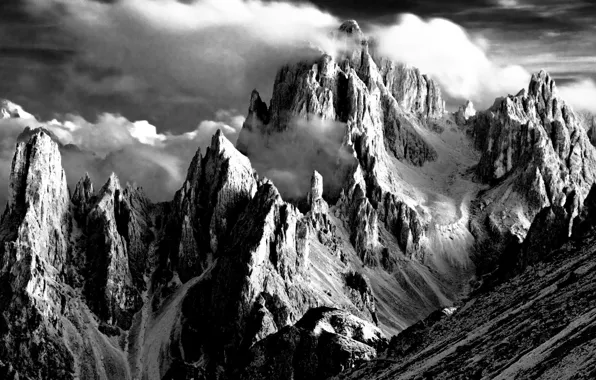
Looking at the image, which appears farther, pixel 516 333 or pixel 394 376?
pixel 394 376

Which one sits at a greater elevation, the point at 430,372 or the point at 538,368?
the point at 430,372

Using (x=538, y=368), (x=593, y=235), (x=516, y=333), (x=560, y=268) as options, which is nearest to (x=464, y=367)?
(x=516, y=333)

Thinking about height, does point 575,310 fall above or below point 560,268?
below

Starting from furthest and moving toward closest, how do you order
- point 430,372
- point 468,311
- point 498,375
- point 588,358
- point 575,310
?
point 468,311 < point 430,372 < point 575,310 < point 498,375 < point 588,358

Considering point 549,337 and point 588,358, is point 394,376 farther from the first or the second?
point 588,358

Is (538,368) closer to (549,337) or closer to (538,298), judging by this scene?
(549,337)

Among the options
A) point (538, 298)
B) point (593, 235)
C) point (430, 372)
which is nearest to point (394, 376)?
point (430, 372)

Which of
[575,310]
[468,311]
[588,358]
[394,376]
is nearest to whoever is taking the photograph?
[588,358]

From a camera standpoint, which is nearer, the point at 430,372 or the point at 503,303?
the point at 430,372

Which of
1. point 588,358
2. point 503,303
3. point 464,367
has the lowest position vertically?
point 588,358
